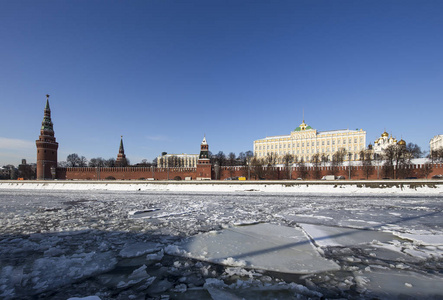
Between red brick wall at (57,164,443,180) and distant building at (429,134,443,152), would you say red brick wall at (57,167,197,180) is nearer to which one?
red brick wall at (57,164,443,180)

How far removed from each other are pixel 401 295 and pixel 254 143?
87.5 meters

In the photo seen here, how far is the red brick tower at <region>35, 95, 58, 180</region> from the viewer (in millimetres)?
52375

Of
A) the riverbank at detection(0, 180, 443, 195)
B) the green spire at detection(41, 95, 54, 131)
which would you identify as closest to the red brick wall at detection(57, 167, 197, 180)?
Answer: the green spire at detection(41, 95, 54, 131)

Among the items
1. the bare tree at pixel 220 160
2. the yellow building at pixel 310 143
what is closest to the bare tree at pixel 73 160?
the bare tree at pixel 220 160

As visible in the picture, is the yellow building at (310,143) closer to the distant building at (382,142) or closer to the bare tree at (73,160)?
the distant building at (382,142)

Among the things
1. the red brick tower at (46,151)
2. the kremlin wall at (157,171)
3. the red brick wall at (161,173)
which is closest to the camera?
the kremlin wall at (157,171)

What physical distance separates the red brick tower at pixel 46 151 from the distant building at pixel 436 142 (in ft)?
338

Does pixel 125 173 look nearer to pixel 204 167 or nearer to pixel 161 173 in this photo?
pixel 161 173

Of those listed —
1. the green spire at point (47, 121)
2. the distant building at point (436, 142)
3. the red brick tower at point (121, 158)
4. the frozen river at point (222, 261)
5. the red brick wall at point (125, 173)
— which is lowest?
the red brick wall at point (125, 173)

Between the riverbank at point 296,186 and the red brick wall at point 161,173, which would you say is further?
the red brick wall at point 161,173

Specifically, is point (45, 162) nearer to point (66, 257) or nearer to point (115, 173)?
point (115, 173)

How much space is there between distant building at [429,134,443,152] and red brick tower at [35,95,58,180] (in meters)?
103

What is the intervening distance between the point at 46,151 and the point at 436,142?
368 ft

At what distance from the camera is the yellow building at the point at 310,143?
7475cm
